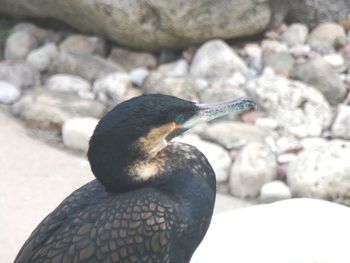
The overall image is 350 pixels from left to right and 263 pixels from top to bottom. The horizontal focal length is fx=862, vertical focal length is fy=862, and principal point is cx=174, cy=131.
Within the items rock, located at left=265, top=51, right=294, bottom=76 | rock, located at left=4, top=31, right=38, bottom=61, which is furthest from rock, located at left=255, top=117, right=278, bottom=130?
rock, located at left=4, top=31, right=38, bottom=61

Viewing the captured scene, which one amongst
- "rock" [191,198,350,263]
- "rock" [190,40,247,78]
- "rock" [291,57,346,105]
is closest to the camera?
"rock" [191,198,350,263]

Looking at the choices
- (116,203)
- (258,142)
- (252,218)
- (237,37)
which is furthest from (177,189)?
(237,37)

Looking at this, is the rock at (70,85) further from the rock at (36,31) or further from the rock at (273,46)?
the rock at (273,46)

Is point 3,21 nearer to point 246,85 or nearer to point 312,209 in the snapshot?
point 246,85

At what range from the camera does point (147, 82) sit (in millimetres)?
5035

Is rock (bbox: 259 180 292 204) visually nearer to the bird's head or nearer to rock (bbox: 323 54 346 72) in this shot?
rock (bbox: 323 54 346 72)

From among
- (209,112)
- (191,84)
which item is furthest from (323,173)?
(209,112)

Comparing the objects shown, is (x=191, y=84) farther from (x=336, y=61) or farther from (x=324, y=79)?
(x=336, y=61)

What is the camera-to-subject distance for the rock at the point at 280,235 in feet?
10.5

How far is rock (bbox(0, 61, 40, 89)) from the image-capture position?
5125 millimetres

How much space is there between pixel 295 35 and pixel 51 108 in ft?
5.37

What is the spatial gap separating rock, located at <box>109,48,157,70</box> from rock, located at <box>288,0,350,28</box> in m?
0.97

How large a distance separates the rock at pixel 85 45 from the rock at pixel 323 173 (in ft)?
5.66

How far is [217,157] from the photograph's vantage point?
14.3 feet
